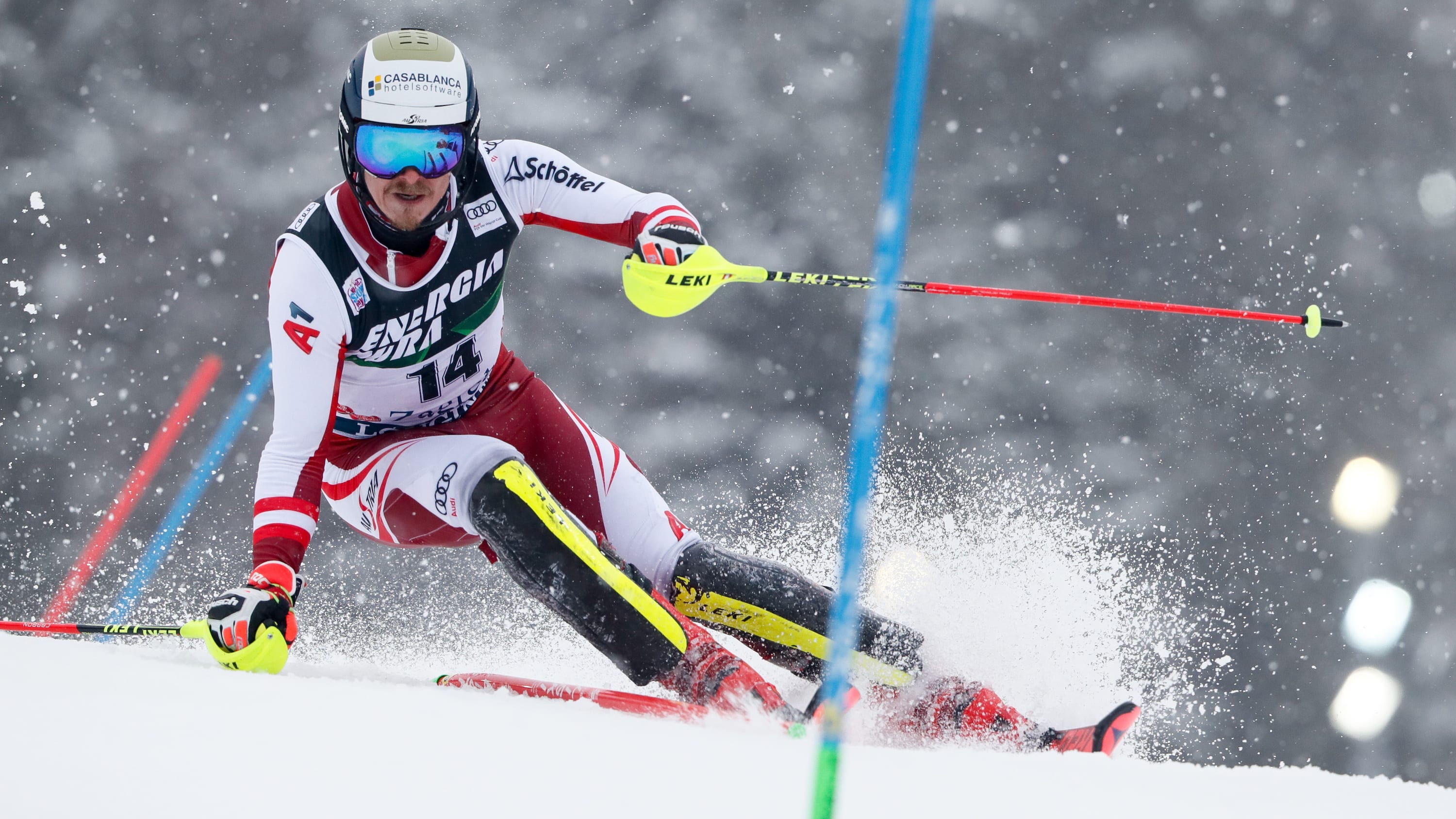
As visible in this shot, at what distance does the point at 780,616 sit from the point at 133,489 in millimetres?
7029

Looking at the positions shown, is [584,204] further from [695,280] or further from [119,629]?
[119,629]

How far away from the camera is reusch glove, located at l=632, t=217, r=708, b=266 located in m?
2.53

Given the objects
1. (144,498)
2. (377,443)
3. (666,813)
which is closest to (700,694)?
(666,813)

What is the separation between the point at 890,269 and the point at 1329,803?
1.21m

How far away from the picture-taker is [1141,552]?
858 cm

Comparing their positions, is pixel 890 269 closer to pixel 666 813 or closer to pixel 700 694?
pixel 666 813

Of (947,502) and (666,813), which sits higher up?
→ (947,502)

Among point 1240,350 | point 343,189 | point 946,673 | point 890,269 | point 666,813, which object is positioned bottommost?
point 666,813

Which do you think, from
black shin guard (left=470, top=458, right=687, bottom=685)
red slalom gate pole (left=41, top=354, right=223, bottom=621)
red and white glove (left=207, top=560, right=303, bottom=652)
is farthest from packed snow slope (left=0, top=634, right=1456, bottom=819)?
red slalom gate pole (left=41, top=354, right=223, bottom=621)

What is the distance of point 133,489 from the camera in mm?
7723

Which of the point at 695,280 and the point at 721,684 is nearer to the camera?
the point at 721,684

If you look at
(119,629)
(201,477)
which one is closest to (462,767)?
(119,629)

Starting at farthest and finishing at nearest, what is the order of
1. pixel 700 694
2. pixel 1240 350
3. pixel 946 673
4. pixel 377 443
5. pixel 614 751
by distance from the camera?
pixel 1240 350 < pixel 377 443 < pixel 946 673 < pixel 700 694 < pixel 614 751

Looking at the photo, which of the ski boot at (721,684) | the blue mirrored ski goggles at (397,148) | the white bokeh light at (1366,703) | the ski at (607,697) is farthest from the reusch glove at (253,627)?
the white bokeh light at (1366,703)
